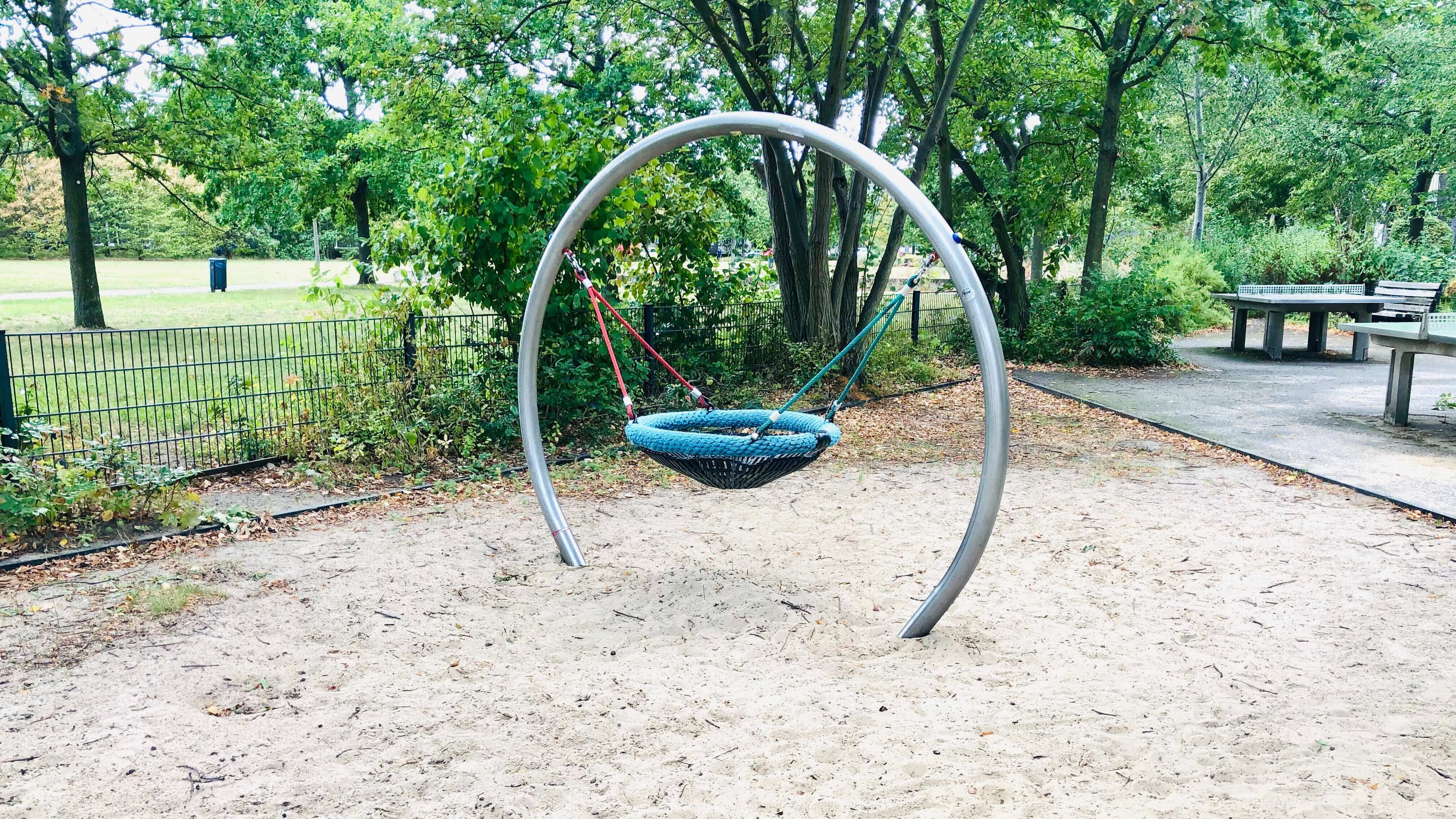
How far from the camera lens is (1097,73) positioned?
13.6 meters

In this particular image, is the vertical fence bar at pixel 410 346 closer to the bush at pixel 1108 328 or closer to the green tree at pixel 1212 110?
the bush at pixel 1108 328

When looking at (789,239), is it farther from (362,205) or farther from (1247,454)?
(362,205)

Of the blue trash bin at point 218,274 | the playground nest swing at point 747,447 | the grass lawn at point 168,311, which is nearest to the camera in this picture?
the playground nest swing at point 747,447

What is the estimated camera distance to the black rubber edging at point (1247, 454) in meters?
5.92

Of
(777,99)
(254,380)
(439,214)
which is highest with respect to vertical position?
(777,99)

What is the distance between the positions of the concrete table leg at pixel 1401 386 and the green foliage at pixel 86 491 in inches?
361

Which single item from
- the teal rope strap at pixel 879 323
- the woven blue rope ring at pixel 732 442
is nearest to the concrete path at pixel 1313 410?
the teal rope strap at pixel 879 323

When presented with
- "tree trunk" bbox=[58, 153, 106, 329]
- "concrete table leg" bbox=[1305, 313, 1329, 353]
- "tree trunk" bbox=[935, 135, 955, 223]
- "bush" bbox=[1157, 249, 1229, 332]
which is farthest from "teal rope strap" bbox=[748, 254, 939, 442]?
"bush" bbox=[1157, 249, 1229, 332]

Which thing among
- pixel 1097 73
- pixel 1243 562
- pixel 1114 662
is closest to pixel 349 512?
pixel 1114 662

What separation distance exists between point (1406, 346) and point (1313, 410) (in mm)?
1173

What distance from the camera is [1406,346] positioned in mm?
8453

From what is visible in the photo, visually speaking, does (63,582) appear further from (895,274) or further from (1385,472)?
(895,274)

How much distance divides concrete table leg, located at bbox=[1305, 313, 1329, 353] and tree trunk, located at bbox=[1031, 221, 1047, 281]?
12.1 ft

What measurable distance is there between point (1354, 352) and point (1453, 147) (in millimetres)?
9138
